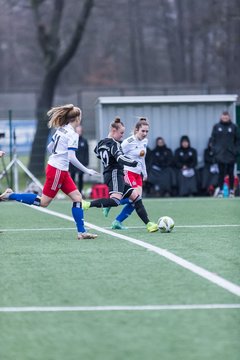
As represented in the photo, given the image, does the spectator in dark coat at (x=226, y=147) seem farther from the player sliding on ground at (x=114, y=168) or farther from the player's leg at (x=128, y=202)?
the player sliding on ground at (x=114, y=168)

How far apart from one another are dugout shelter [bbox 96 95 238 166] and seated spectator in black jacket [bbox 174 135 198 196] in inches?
32.0

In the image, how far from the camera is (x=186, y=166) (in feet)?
79.9

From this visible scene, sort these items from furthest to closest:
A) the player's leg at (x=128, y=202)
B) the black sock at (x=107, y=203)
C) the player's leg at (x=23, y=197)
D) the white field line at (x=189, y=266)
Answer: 1. the player's leg at (x=128, y=202)
2. the black sock at (x=107, y=203)
3. the player's leg at (x=23, y=197)
4. the white field line at (x=189, y=266)

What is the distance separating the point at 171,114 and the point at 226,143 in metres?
2.94

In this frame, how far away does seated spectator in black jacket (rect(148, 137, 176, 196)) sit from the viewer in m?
24.3

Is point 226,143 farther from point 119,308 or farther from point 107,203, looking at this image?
point 119,308

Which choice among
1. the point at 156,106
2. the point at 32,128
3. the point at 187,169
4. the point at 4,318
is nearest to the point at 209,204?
the point at 187,169

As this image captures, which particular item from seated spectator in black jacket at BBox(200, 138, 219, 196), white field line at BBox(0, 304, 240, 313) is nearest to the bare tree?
seated spectator in black jacket at BBox(200, 138, 219, 196)

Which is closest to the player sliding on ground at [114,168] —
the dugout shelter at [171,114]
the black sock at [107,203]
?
the black sock at [107,203]

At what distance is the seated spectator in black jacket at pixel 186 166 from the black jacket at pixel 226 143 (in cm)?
136

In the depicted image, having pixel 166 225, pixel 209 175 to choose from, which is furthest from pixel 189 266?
pixel 209 175

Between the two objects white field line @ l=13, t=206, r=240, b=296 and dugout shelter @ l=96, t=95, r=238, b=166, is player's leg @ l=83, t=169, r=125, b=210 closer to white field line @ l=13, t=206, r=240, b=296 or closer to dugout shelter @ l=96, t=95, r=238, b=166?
white field line @ l=13, t=206, r=240, b=296

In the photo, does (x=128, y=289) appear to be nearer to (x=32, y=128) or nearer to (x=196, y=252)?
(x=196, y=252)

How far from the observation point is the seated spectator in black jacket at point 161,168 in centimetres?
2434
